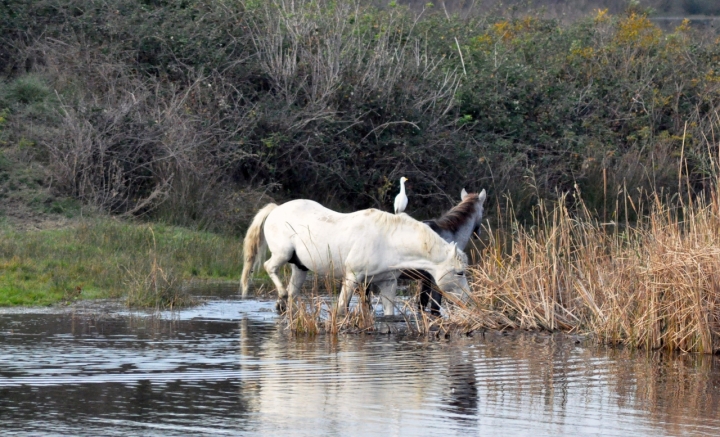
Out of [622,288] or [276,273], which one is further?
[276,273]

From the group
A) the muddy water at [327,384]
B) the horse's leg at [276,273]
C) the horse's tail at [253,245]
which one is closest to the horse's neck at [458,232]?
the muddy water at [327,384]

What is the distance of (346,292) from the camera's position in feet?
34.3

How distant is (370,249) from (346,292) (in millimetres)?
469

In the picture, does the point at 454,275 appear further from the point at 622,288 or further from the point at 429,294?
the point at 622,288

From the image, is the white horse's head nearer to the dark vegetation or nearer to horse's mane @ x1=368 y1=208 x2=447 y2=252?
horse's mane @ x1=368 y1=208 x2=447 y2=252

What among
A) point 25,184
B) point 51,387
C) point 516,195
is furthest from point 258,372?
point 516,195

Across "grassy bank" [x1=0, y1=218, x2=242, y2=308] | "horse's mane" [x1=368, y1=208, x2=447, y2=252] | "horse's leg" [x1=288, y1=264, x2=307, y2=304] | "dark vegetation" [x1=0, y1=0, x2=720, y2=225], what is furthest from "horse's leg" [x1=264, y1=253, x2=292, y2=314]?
"dark vegetation" [x1=0, y1=0, x2=720, y2=225]

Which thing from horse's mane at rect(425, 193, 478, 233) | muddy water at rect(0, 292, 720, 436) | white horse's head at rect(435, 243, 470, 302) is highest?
horse's mane at rect(425, 193, 478, 233)

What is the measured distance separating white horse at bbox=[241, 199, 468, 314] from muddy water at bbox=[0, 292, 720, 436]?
771 millimetres

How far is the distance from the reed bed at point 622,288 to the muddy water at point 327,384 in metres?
0.23

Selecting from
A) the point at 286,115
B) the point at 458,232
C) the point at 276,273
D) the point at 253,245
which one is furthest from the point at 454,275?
the point at 286,115

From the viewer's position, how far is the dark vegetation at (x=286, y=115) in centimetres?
1723

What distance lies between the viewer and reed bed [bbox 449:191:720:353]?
9062mm

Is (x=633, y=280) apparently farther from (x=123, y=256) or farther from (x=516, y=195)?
(x=516, y=195)
